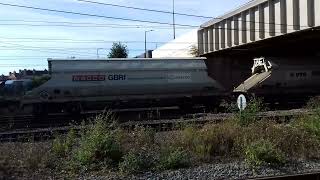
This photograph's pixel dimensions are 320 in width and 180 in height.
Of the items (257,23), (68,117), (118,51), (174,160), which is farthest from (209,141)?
(118,51)

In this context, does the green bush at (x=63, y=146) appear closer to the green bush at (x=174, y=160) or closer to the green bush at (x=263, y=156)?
the green bush at (x=174, y=160)

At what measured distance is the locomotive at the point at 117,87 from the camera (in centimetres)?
2797

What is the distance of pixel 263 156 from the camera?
10.5 metres

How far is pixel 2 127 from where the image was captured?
22.6 metres

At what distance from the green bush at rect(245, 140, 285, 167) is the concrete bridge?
15.4 m

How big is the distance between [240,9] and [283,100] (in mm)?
6672

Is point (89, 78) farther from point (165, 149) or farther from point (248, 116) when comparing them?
point (165, 149)

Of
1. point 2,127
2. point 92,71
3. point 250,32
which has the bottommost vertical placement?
point 2,127

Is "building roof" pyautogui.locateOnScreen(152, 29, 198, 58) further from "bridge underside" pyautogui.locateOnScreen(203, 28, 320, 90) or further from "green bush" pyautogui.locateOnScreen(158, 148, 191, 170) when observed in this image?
"green bush" pyautogui.locateOnScreen(158, 148, 191, 170)

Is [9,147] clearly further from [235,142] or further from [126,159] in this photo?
[235,142]

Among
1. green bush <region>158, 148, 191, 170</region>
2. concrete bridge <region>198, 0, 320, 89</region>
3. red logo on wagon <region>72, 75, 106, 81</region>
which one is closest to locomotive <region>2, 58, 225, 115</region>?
red logo on wagon <region>72, 75, 106, 81</region>

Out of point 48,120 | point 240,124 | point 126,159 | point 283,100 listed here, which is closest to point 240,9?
point 283,100

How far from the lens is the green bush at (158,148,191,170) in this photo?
10258 mm

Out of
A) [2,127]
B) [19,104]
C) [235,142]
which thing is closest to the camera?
[235,142]
